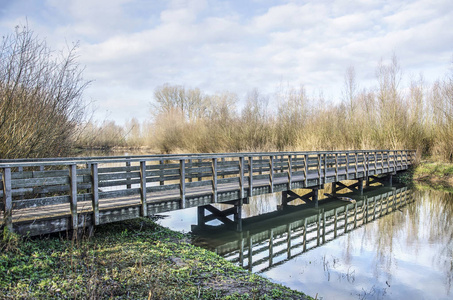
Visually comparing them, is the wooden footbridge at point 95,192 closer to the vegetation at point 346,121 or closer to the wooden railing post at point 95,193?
the wooden railing post at point 95,193

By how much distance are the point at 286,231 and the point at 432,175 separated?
17.7 meters

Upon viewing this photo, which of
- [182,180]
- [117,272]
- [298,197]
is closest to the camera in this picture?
[117,272]

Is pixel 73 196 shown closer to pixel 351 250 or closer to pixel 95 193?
pixel 95 193

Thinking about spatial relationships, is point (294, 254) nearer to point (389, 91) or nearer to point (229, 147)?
point (229, 147)

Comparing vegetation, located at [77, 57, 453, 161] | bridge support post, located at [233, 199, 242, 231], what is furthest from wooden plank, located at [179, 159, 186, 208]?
vegetation, located at [77, 57, 453, 161]

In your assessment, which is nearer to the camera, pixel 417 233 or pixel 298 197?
pixel 417 233

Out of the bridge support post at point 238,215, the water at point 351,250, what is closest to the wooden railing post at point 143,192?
the water at point 351,250

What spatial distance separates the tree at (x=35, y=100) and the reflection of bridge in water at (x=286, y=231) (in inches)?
206

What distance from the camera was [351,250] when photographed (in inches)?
372

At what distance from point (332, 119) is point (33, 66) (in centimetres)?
2266

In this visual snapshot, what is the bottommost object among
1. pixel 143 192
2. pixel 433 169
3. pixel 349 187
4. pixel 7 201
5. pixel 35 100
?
pixel 349 187

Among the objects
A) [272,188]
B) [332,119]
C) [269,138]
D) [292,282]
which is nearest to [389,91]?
[332,119]

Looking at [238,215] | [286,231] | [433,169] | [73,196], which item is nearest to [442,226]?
[286,231]

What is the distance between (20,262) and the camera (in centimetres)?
523
